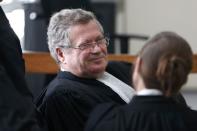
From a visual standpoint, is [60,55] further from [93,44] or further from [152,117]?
[152,117]

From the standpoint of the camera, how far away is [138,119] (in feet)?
4.39

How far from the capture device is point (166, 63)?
1307 mm

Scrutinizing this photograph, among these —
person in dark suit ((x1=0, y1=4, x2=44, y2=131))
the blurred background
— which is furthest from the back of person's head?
the blurred background

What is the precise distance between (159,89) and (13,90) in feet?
1.49

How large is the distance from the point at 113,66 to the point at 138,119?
2.36ft

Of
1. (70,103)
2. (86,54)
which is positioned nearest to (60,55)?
(86,54)

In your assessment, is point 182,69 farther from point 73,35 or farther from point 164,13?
point 164,13

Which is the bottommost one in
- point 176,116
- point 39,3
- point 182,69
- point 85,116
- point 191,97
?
point 191,97

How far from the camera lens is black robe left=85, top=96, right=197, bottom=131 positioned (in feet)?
4.38

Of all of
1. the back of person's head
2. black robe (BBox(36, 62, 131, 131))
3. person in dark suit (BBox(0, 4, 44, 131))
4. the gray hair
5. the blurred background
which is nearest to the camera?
the back of person's head

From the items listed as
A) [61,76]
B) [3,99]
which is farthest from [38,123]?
[61,76]

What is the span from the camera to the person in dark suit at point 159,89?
1.31m

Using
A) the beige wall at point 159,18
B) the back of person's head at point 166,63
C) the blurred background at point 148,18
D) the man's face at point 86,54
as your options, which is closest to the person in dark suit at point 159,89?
the back of person's head at point 166,63

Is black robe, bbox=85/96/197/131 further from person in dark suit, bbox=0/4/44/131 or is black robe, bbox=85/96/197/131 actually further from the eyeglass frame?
the eyeglass frame
